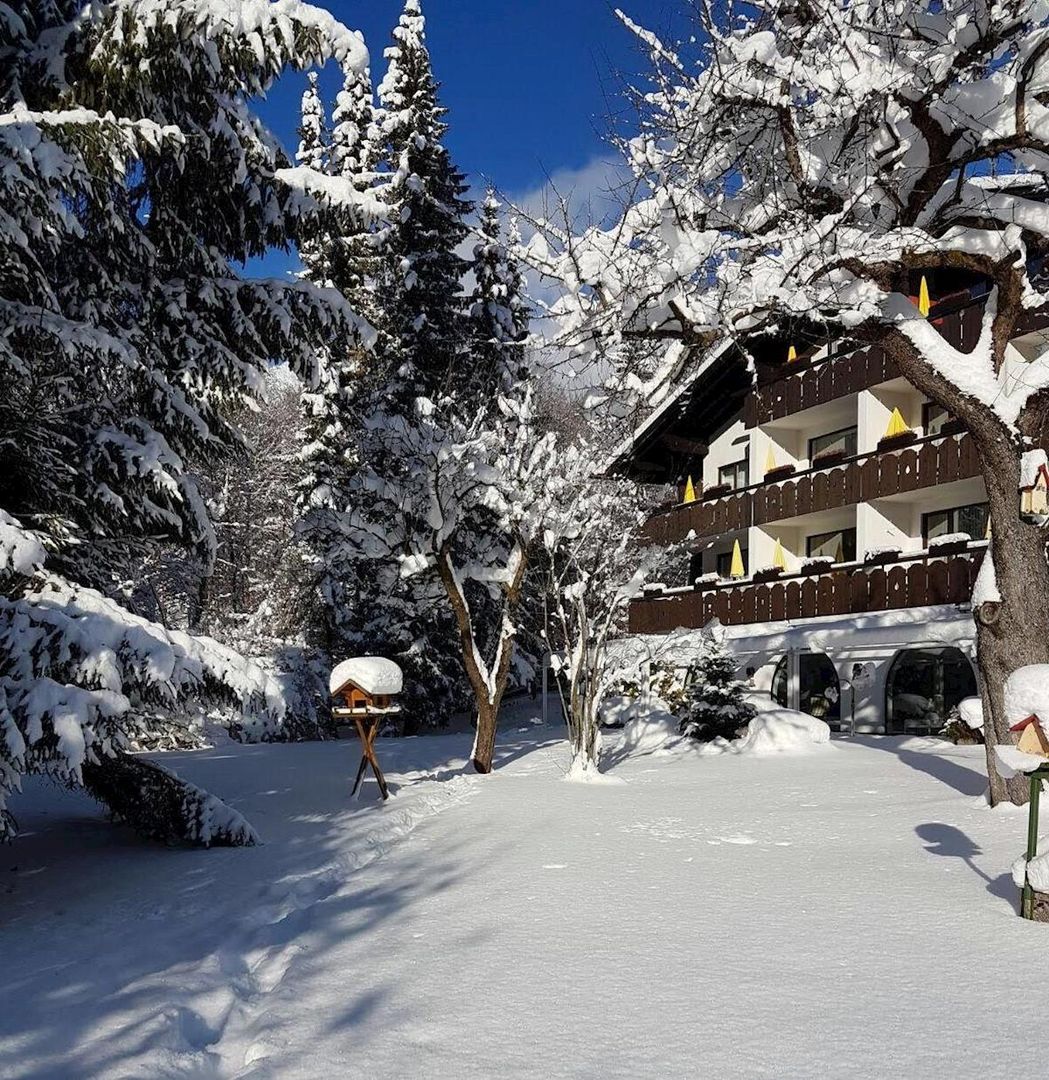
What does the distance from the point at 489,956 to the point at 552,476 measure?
37.2ft

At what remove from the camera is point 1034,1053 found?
335cm

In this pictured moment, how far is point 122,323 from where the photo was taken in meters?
8.70

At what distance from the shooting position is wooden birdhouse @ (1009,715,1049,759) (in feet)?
15.2

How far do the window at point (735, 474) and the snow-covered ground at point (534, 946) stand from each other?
17377 millimetres

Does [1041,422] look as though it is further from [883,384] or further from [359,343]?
[883,384]

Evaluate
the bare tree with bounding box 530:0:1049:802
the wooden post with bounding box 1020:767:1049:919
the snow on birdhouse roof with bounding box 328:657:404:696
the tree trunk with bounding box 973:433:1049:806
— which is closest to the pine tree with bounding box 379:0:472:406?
the snow on birdhouse roof with bounding box 328:657:404:696

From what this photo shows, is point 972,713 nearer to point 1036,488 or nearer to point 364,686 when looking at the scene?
point 1036,488

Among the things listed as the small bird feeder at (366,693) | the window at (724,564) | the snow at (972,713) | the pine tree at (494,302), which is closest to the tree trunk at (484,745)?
the small bird feeder at (366,693)

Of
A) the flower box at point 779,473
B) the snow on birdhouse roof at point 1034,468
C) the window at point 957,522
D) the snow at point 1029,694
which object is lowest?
the snow at point 1029,694

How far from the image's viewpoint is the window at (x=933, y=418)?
1983 cm

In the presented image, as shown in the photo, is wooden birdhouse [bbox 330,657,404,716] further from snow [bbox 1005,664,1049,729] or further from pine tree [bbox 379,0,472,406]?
pine tree [bbox 379,0,472,406]

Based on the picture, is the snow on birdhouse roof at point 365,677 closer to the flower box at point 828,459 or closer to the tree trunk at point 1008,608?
the tree trunk at point 1008,608

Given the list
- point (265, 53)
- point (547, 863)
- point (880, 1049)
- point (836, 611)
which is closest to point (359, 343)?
point (265, 53)

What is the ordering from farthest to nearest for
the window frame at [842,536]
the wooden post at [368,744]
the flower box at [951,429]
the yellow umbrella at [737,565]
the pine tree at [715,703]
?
the yellow umbrella at [737,565], the window frame at [842,536], the flower box at [951,429], the pine tree at [715,703], the wooden post at [368,744]
